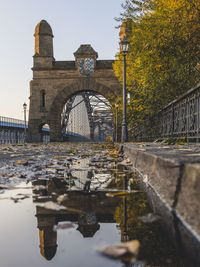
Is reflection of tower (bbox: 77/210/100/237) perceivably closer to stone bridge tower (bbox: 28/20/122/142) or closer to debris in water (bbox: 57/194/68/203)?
debris in water (bbox: 57/194/68/203)

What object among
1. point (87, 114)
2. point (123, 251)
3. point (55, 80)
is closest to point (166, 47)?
point (123, 251)

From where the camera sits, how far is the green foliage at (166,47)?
8727 millimetres

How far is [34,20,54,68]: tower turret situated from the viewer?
27.1 m

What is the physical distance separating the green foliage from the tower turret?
15.5m

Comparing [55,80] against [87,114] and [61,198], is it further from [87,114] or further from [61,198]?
[87,114]

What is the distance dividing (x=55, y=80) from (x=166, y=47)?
19794mm

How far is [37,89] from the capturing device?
2764 centimetres

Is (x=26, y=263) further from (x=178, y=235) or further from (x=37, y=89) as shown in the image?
(x=37, y=89)

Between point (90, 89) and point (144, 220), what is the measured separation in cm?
2683

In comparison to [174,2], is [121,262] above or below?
below

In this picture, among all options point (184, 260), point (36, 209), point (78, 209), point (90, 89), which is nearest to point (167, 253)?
point (184, 260)

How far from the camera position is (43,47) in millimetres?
27250

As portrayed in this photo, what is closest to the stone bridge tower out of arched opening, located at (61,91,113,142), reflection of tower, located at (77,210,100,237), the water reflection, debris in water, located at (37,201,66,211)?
the water reflection

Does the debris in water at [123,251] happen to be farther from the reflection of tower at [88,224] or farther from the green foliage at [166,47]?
the green foliage at [166,47]
